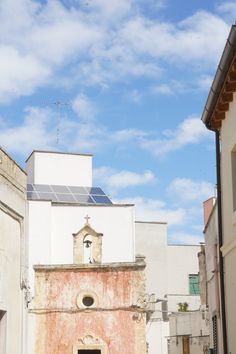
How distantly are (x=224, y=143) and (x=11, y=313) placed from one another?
10.3m

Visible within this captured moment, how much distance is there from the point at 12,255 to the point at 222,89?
10917 millimetres

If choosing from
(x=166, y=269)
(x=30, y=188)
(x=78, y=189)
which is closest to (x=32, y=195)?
(x=30, y=188)

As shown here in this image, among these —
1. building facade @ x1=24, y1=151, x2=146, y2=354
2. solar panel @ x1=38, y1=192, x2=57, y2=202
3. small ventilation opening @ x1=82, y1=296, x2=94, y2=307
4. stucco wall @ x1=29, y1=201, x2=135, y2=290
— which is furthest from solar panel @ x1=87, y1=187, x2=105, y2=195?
small ventilation opening @ x1=82, y1=296, x2=94, y2=307

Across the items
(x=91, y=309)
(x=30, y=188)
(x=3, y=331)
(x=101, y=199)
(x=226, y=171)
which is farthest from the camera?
(x=30, y=188)

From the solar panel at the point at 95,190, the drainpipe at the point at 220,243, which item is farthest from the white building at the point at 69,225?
the drainpipe at the point at 220,243

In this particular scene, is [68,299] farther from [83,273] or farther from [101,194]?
[101,194]

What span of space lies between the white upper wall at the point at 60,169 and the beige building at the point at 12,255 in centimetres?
1328

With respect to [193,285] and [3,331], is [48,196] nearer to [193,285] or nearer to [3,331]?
[3,331]

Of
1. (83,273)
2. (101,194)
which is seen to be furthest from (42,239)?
(101,194)

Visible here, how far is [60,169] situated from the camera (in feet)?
118

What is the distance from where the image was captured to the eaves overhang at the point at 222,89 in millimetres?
10617

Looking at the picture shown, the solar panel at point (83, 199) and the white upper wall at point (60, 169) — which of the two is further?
the white upper wall at point (60, 169)

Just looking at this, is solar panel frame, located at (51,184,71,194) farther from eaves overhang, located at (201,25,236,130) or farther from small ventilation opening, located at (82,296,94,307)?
eaves overhang, located at (201,25,236,130)

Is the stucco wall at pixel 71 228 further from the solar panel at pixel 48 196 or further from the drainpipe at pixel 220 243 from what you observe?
the drainpipe at pixel 220 243
